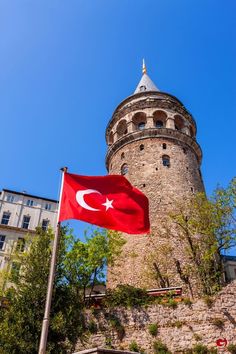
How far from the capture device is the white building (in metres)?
35.1

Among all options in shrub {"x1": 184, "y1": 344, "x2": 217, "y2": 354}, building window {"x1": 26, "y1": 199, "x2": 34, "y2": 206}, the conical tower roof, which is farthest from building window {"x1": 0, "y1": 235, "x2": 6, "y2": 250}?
shrub {"x1": 184, "y1": 344, "x2": 217, "y2": 354}

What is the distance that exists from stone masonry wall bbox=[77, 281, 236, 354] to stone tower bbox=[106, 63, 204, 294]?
578cm

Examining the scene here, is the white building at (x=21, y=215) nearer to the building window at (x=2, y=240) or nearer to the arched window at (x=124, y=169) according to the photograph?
the building window at (x=2, y=240)

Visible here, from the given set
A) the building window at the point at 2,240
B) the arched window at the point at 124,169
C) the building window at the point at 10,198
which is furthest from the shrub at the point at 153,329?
the building window at the point at 10,198

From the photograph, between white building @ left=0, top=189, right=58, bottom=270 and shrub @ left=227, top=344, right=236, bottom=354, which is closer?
shrub @ left=227, top=344, right=236, bottom=354

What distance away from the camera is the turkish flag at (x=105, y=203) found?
364 inches

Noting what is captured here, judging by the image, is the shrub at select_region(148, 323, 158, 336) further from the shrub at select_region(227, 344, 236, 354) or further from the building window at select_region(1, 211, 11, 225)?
the building window at select_region(1, 211, 11, 225)

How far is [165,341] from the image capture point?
16.1 metres

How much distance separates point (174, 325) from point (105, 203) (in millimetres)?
10196

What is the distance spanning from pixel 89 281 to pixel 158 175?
1190 cm

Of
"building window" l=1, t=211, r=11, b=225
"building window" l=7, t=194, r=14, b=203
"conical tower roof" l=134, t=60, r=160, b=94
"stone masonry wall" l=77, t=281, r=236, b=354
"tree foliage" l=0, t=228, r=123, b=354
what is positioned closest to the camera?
"tree foliage" l=0, t=228, r=123, b=354

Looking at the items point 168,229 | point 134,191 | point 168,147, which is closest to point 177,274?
point 168,229

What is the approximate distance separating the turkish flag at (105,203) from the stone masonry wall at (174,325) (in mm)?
9262

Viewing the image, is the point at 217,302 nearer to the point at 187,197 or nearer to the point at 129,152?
the point at 187,197
